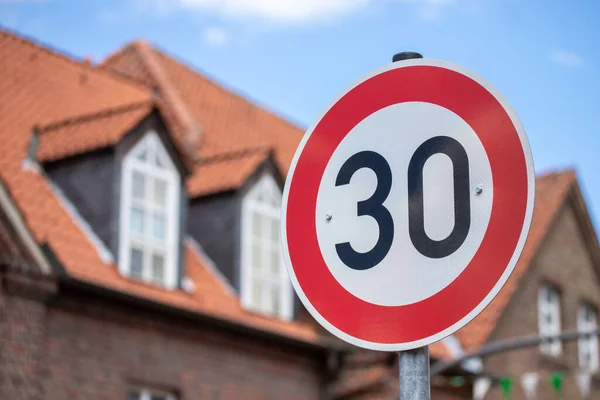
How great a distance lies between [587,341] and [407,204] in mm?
24934

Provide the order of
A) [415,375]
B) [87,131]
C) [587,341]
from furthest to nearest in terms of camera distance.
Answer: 1. [587,341]
2. [87,131]
3. [415,375]

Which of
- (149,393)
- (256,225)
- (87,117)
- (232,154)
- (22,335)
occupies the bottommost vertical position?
(149,393)

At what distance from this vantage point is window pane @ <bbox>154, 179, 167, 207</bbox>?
56.9 ft

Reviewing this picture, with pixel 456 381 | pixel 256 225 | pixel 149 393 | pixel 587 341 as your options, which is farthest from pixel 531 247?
pixel 149 393

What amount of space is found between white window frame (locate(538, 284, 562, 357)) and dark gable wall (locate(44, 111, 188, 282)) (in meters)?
10.4

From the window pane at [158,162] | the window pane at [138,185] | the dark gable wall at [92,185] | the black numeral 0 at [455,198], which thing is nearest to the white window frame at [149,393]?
the dark gable wall at [92,185]

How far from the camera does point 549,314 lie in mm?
25219

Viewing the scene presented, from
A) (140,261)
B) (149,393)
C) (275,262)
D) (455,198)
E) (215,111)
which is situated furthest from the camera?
(215,111)

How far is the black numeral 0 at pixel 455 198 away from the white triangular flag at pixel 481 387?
17.7m

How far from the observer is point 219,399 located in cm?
1692

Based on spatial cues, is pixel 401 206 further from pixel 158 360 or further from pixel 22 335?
pixel 158 360

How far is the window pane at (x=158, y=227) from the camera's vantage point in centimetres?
1716

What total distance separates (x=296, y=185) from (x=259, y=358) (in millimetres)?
14744

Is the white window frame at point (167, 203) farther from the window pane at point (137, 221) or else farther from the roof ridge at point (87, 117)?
the roof ridge at point (87, 117)
